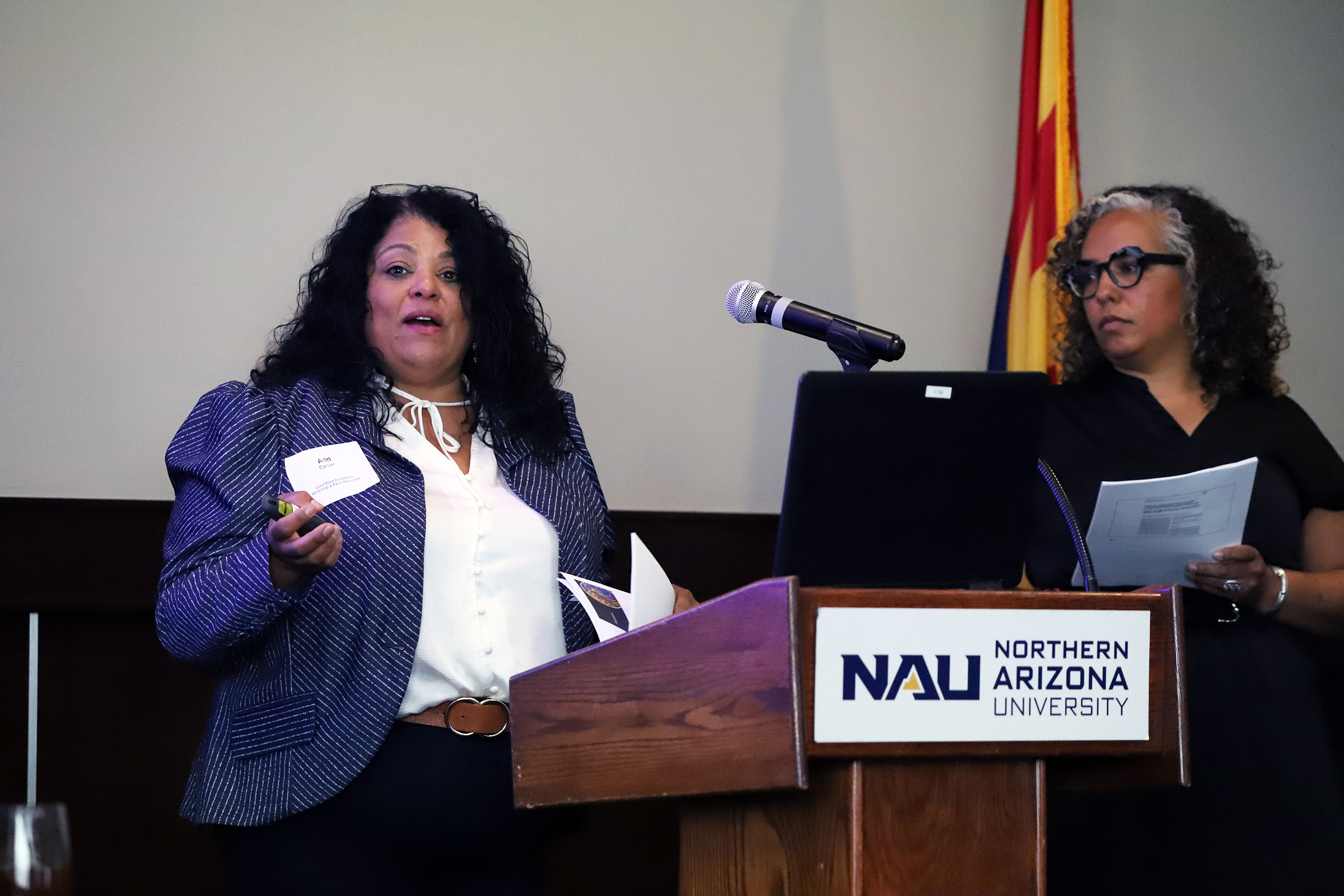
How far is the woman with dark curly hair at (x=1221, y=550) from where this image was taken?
1904 millimetres

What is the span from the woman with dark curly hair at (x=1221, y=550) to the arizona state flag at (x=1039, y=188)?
0.39 meters

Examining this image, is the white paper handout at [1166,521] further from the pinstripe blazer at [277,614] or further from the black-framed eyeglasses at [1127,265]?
the pinstripe blazer at [277,614]

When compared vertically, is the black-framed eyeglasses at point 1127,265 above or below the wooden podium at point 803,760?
above

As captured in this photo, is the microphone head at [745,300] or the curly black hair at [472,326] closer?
the microphone head at [745,300]

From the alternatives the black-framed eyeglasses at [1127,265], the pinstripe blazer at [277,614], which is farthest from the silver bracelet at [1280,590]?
the pinstripe blazer at [277,614]

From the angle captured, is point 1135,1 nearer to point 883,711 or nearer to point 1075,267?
point 1075,267

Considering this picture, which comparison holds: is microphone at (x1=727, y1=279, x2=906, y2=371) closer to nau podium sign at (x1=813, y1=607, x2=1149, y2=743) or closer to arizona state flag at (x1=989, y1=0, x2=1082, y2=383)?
nau podium sign at (x1=813, y1=607, x2=1149, y2=743)

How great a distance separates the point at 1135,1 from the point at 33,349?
9.74 feet

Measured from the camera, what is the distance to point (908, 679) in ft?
3.74

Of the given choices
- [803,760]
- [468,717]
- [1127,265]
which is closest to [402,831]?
[468,717]

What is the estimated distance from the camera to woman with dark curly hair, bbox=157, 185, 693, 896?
63.1 inches

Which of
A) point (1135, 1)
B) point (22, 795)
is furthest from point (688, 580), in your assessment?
point (1135, 1)

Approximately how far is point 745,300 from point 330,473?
654mm

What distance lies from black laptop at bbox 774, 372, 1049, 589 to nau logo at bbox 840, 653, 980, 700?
0.22 metres
